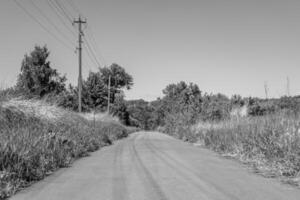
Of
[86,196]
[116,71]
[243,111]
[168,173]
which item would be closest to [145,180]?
[168,173]

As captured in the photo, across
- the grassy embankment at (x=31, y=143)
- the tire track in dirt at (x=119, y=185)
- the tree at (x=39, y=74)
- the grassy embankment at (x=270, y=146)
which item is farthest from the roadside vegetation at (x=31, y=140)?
the tree at (x=39, y=74)

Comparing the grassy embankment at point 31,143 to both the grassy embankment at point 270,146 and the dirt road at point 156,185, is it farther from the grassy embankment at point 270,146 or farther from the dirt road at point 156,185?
the grassy embankment at point 270,146

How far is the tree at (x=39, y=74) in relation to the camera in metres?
37.2

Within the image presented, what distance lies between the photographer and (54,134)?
1062 centimetres

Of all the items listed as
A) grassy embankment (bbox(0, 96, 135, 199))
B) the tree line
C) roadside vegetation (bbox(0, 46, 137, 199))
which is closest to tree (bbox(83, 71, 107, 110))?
the tree line

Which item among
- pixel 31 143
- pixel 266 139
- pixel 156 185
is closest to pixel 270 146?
pixel 266 139

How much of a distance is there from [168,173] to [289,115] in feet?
19.0

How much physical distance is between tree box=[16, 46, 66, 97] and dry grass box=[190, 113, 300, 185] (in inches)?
1139

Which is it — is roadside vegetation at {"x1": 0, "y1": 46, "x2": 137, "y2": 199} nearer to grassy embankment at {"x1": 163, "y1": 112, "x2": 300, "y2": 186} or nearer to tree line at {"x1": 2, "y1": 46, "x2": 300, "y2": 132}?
tree line at {"x1": 2, "y1": 46, "x2": 300, "y2": 132}

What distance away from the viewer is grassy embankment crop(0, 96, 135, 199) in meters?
6.41

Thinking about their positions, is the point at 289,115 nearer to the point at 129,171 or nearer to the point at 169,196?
the point at 129,171

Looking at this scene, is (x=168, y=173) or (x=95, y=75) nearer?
(x=168, y=173)

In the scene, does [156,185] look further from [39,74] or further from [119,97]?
[119,97]

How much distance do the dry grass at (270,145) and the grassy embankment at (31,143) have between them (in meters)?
5.92
